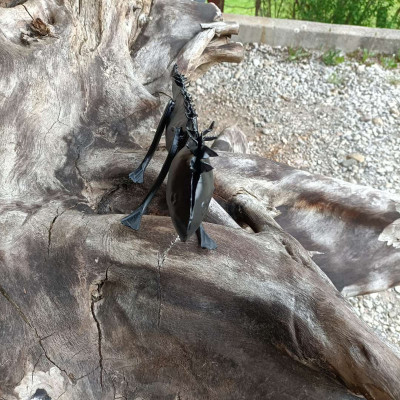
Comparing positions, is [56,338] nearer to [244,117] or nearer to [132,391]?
[132,391]

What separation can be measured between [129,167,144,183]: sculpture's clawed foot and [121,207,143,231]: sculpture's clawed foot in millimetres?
305

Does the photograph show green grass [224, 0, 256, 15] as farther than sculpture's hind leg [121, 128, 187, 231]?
Yes

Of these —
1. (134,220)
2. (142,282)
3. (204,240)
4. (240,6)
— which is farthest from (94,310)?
(240,6)

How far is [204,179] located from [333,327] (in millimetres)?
572

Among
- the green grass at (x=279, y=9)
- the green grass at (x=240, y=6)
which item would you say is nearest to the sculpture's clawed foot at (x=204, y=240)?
the green grass at (x=279, y=9)

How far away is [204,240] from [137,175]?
1.61 feet

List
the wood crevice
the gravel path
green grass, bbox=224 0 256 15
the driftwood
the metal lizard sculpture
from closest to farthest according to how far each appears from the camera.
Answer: the metal lizard sculpture < the driftwood < the wood crevice < the gravel path < green grass, bbox=224 0 256 15

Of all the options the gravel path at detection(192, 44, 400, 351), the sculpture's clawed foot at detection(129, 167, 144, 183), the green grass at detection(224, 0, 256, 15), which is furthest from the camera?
the green grass at detection(224, 0, 256, 15)

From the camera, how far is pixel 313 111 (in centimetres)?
389

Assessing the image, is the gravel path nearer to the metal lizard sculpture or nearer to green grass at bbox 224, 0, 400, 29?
green grass at bbox 224, 0, 400, 29

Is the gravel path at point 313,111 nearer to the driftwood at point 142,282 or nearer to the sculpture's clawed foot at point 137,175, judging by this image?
the driftwood at point 142,282

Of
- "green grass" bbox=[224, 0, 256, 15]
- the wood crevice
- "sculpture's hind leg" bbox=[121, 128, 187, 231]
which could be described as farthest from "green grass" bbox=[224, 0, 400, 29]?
the wood crevice

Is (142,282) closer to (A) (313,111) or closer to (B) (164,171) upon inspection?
(B) (164,171)

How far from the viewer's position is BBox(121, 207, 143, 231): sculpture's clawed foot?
5.22 ft
